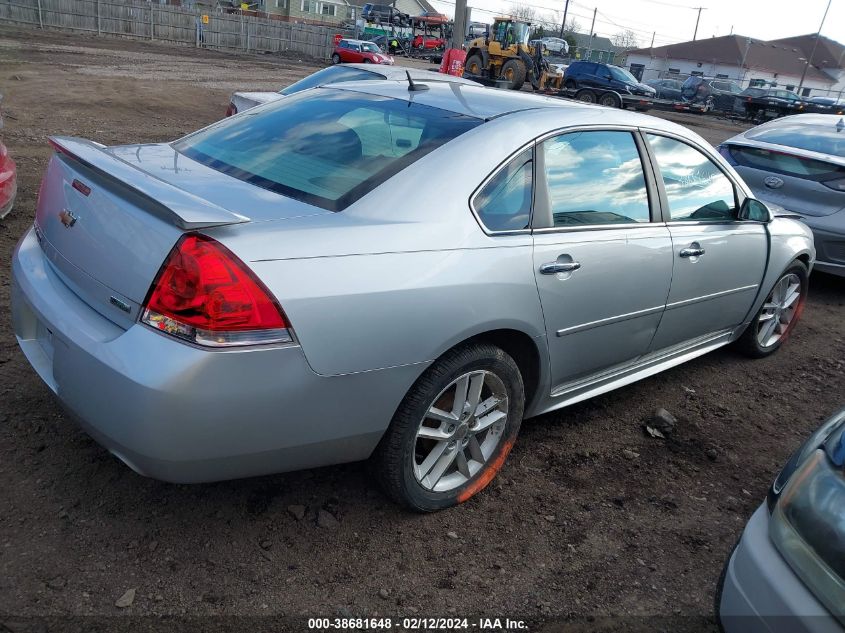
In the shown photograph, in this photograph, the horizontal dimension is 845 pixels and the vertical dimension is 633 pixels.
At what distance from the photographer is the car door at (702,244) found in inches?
142

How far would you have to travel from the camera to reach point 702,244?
3732 millimetres

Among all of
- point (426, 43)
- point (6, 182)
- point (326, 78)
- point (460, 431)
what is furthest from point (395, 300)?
point (426, 43)

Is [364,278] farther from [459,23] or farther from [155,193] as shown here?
[459,23]

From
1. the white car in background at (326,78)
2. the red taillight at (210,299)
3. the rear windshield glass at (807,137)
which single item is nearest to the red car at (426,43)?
the white car in background at (326,78)

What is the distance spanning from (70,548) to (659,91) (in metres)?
42.8

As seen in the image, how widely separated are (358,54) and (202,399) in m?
34.5

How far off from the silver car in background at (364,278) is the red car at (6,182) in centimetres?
279

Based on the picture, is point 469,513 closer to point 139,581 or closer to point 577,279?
point 577,279

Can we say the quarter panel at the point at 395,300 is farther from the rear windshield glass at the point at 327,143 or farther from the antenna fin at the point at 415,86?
the antenna fin at the point at 415,86

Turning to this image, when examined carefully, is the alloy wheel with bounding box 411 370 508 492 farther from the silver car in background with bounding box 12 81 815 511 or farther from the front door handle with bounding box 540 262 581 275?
the front door handle with bounding box 540 262 581 275

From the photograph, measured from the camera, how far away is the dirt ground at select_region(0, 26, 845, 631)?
7.70ft

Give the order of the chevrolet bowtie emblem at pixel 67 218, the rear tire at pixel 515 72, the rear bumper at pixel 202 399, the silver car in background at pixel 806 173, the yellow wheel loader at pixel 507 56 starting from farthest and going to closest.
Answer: the yellow wheel loader at pixel 507 56 → the rear tire at pixel 515 72 → the silver car in background at pixel 806 173 → the chevrolet bowtie emblem at pixel 67 218 → the rear bumper at pixel 202 399

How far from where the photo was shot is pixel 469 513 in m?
2.92

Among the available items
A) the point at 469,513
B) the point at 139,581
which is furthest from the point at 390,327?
the point at 139,581
